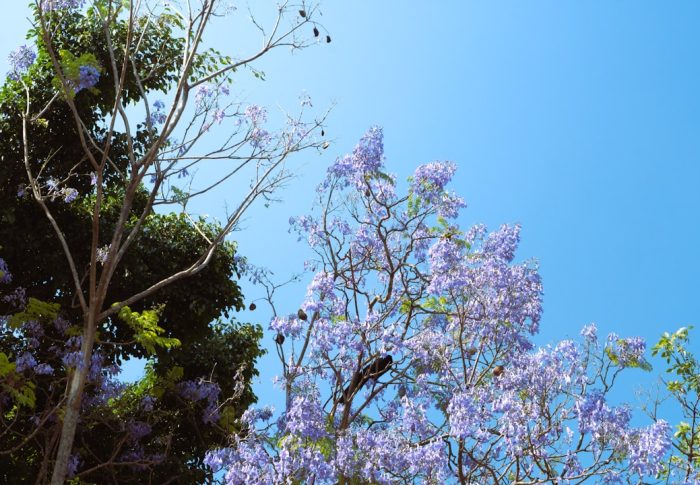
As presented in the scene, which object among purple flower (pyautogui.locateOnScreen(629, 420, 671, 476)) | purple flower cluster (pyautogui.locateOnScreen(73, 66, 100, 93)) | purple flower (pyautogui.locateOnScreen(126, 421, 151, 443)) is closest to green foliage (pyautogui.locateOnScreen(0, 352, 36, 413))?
purple flower (pyautogui.locateOnScreen(126, 421, 151, 443))

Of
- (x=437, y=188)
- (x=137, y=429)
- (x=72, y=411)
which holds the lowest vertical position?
(x=72, y=411)

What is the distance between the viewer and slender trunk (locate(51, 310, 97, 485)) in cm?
940

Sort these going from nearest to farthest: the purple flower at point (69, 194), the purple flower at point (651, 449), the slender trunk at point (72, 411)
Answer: the purple flower at point (651, 449), the slender trunk at point (72, 411), the purple flower at point (69, 194)

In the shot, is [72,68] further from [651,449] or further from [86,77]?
[651,449]

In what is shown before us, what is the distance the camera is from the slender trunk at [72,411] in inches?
370

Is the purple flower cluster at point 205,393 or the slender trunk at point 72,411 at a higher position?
the purple flower cluster at point 205,393

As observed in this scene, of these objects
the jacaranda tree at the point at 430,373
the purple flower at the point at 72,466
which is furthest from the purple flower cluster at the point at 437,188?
the purple flower at the point at 72,466

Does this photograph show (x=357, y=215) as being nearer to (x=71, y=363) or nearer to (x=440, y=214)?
(x=440, y=214)

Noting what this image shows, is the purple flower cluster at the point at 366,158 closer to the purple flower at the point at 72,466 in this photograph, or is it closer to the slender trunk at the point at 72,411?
the slender trunk at the point at 72,411

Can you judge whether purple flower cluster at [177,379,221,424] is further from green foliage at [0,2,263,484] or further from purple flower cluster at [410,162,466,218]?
purple flower cluster at [410,162,466,218]

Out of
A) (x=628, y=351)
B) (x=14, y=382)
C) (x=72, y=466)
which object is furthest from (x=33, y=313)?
(x=628, y=351)

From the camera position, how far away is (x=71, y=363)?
10.3m

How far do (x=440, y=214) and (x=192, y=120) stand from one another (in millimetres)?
3558

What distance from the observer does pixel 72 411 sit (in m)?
9.59
